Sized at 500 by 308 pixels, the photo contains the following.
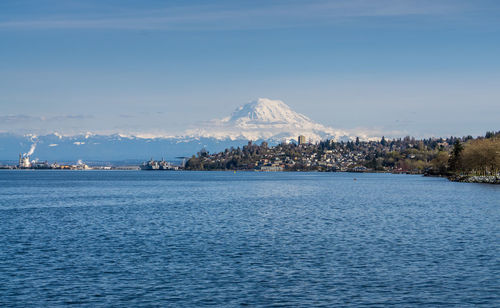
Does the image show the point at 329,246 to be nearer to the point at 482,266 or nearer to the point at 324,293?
the point at 482,266

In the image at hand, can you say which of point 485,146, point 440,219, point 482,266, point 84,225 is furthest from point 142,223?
point 485,146

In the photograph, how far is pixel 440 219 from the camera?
61250mm

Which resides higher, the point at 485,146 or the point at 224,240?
the point at 485,146

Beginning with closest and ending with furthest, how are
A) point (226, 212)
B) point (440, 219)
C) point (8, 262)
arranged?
1. point (8, 262)
2. point (440, 219)
3. point (226, 212)

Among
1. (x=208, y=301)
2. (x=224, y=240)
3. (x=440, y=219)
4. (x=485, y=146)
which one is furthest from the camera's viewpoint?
(x=485, y=146)

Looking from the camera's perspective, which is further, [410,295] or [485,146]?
[485,146]

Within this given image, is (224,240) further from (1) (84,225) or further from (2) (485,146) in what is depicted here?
(2) (485,146)

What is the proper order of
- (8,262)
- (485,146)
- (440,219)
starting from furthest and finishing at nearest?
(485,146) < (440,219) < (8,262)

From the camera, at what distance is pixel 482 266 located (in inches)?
1314

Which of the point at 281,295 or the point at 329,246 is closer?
the point at 281,295

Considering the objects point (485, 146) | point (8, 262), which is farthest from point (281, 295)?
point (485, 146)

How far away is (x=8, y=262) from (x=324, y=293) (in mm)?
20048

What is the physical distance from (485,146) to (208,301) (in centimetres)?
15183

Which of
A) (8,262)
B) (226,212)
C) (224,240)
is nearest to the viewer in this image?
(8,262)
